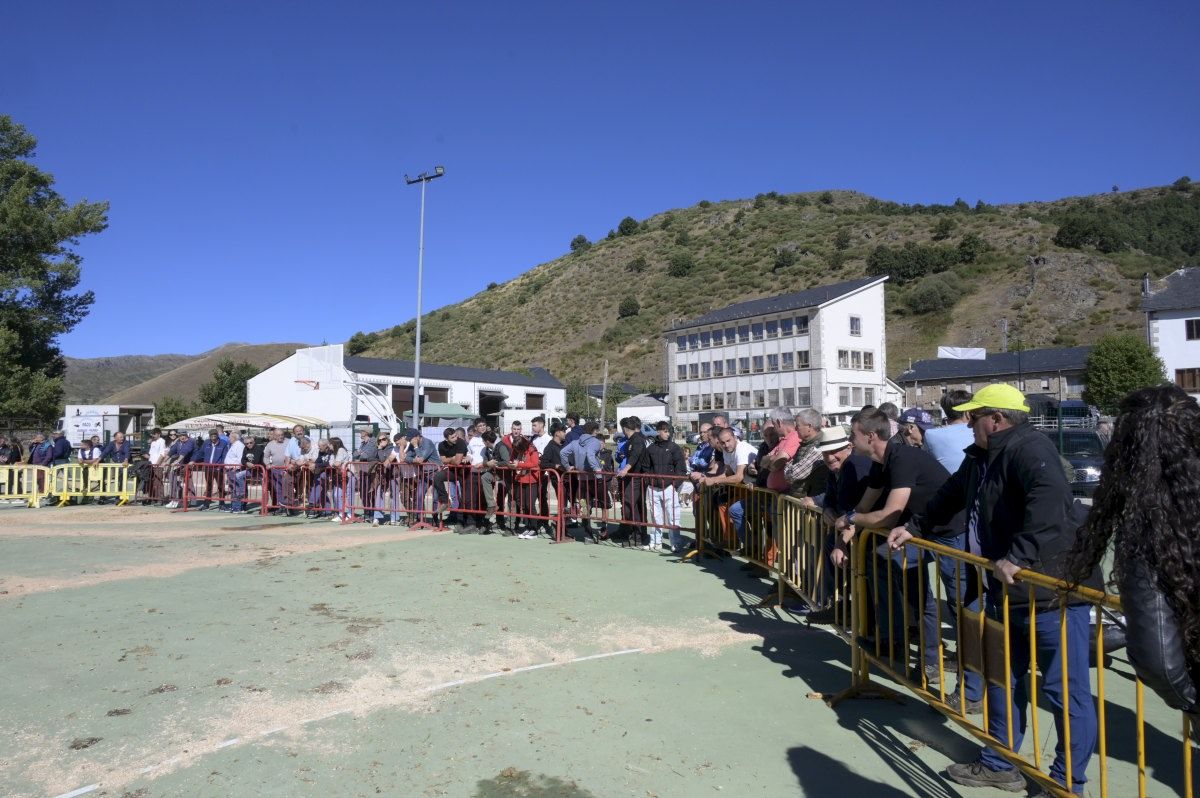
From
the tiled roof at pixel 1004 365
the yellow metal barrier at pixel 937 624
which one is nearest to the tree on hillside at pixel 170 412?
the yellow metal barrier at pixel 937 624

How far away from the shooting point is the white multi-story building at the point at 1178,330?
46.5 meters

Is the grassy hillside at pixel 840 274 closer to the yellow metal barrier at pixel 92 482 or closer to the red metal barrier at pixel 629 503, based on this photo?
the yellow metal barrier at pixel 92 482

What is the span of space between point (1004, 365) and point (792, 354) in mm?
16911

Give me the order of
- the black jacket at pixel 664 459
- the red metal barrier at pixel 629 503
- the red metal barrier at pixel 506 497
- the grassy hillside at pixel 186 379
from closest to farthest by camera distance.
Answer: the red metal barrier at pixel 629 503
the black jacket at pixel 664 459
the red metal barrier at pixel 506 497
the grassy hillside at pixel 186 379

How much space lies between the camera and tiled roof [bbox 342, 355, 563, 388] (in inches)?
1827

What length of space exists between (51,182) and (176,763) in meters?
42.1

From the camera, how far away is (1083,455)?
628 inches

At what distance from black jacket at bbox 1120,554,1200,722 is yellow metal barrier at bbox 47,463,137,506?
1922cm

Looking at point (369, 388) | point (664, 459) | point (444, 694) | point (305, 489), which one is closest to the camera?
point (444, 694)

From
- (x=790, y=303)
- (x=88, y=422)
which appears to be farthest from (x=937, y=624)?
(x=790, y=303)

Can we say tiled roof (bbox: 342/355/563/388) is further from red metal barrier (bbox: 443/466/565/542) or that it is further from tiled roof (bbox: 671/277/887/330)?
red metal barrier (bbox: 443/466/565/542)

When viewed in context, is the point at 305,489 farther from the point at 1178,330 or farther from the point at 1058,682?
the point at 1178,330

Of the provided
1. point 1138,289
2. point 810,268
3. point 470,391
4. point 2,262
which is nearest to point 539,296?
point 810,268

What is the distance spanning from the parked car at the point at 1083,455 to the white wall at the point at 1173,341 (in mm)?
37389
